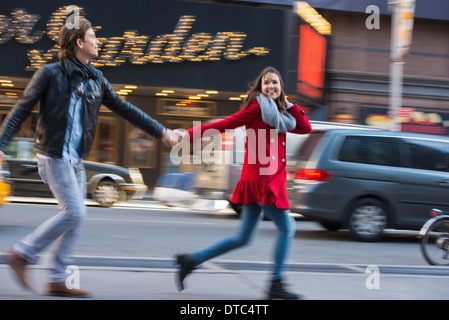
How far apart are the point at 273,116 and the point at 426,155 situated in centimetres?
554

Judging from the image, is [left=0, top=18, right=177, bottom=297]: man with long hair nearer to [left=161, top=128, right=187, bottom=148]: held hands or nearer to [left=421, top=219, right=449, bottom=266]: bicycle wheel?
[left=161, top=128, right=187, bottom=148]: held hands

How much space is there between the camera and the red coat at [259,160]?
4164 mm

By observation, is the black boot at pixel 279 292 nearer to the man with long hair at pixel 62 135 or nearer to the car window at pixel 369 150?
the man with long hair at pixel 62 135

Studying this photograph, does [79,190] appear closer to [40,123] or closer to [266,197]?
[40,123]

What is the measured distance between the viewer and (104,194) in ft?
41.9

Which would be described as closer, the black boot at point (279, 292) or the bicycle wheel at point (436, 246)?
the black boot at point (279, 292)

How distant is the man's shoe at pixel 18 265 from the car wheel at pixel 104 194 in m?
8.94

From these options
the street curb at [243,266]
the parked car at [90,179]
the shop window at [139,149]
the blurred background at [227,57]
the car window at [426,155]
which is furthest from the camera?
the shop window at [139,149]

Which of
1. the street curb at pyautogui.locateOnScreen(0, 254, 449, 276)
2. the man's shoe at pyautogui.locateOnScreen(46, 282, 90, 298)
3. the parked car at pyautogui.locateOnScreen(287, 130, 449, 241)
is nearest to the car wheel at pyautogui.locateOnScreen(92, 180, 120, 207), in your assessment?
the parked car at pyautogui.locateOnScreen(287, 130, 449, 241)

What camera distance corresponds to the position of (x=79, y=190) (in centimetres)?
403

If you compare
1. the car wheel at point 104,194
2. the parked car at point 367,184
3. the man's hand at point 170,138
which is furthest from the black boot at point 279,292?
the car wheel at point 104,194

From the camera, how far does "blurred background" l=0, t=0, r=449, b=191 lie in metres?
17.2
